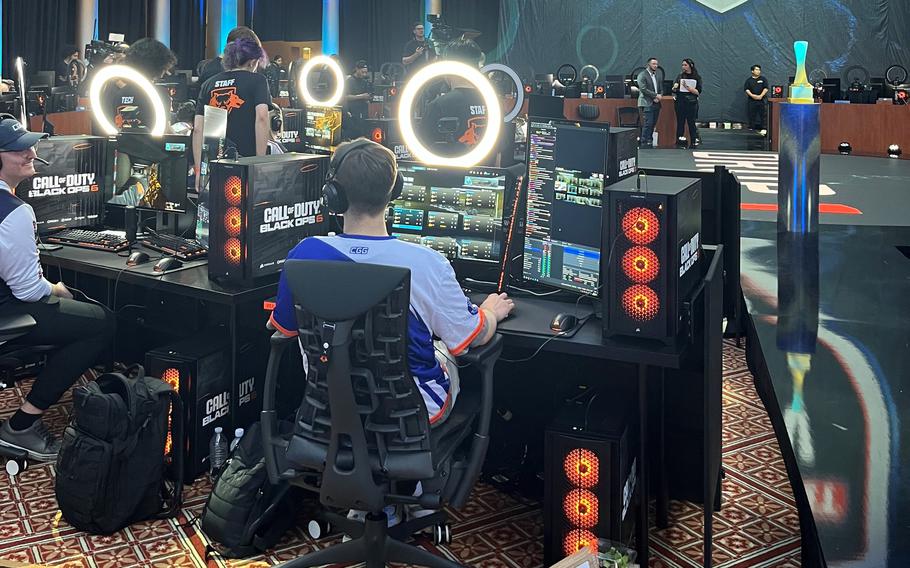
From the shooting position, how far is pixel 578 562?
221cm

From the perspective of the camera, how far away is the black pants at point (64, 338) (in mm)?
3420

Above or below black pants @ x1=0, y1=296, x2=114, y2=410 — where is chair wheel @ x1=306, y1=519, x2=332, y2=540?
below

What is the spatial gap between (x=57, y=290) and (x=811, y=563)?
268cm

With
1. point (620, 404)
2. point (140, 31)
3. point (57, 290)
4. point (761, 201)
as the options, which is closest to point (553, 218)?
point (620, 404)

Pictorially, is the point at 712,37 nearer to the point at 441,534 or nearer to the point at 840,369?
the point at 840,369

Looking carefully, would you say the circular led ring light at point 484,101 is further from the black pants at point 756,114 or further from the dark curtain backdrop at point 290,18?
the dark curtain backdrop at point 290,18

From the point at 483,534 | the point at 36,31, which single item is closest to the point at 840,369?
the point at 483,534

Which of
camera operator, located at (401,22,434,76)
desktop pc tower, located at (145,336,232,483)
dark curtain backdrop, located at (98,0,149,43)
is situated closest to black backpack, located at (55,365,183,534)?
desktop pc tower, located at (145,336,232,483)

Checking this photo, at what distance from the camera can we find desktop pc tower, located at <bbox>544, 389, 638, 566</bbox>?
262 cm

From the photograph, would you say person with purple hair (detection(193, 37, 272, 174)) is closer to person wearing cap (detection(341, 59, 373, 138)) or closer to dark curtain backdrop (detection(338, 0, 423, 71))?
person wearing cap (detection(341, 59, 373, 138))

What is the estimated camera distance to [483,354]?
8.07ft

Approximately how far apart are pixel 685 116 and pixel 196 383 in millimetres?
12519

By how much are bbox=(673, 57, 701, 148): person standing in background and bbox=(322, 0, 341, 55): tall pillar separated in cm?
740

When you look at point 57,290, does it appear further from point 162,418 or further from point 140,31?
point 140,31
